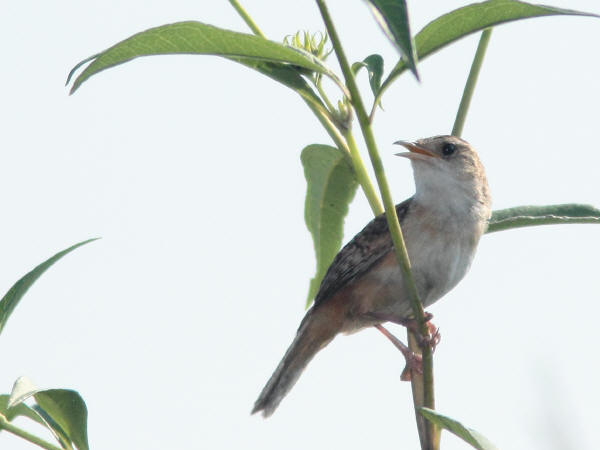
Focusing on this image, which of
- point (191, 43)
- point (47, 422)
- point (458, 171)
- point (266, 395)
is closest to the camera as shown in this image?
point (191, 43)

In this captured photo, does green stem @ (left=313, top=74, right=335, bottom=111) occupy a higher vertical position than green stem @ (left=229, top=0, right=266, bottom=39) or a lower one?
lower

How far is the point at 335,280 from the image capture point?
547 cm

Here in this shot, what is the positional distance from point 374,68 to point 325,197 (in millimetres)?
1266

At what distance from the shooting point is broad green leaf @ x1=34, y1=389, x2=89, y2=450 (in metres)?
2.61

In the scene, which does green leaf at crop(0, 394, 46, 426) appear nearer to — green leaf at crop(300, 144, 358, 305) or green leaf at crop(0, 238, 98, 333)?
green leaf at crop(0, 238, 98, 333)

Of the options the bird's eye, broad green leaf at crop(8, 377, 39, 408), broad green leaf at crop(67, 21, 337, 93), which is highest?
the bird's eye

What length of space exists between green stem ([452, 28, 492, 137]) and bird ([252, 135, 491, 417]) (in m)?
2.05

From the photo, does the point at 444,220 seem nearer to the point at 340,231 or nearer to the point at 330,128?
the point at 340,231

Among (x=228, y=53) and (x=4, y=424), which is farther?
(x=4, y=424)

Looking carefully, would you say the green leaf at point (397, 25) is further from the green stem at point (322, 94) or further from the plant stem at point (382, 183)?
the green stem at point (322, 94)

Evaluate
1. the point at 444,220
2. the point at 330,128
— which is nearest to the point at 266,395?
the point at 444,220

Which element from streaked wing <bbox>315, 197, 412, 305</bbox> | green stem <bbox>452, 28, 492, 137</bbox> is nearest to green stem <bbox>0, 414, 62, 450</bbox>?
green stem <bbox>452, 28, 492, 137</bbox>

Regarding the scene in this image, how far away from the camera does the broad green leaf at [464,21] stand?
2.28 metres

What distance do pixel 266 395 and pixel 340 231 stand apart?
1.51m
